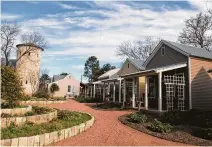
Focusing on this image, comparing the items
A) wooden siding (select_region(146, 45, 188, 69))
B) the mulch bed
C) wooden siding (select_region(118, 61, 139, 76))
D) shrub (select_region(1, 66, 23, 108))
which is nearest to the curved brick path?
the mulch bed

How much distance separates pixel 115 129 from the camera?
12242mm

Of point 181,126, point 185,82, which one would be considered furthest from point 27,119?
point 185,82

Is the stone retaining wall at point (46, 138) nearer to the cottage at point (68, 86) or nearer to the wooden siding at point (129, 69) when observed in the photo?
the wooden siding at point (129, 69)

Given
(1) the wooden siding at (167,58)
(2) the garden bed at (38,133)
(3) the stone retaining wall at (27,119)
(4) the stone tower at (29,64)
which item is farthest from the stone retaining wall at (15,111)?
(4) the stone tower at (29,64)

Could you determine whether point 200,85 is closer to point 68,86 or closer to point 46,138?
point 46,138

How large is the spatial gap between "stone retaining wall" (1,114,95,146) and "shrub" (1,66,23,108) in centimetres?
488

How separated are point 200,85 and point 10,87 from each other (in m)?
13.4

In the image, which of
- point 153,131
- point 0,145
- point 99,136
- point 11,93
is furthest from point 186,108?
point 0,145

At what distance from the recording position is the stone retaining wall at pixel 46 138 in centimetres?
833

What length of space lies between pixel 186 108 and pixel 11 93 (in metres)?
12.7

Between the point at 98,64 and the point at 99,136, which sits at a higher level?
the point at 98,64

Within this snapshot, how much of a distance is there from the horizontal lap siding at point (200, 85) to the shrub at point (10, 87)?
1261 cm

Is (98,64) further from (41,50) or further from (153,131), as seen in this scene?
(153,131)

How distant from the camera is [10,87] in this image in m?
13.7
